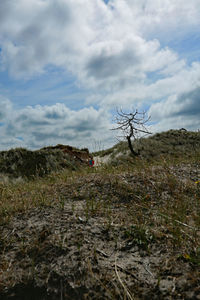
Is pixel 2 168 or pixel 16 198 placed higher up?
pixel 2 168

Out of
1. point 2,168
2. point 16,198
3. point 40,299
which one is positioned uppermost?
point 2,168

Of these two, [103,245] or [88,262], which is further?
[103,245]

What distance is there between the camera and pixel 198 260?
7.16 feet

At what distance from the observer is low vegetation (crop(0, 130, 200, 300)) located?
2084mm

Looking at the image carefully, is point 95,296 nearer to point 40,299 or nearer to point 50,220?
point 40,299

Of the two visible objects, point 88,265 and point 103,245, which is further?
point 103,245

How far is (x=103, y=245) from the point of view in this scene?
2.52 metres

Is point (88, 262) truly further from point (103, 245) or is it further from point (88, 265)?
point (103, 245)

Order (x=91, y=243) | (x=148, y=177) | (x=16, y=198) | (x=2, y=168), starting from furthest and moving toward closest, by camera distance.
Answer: (x=2, y=168) → (x=148, y=177) → (x=16, y=198) → (x=91, y=243)

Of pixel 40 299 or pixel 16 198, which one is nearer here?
pixel 40 299

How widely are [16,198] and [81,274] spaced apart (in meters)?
2.26

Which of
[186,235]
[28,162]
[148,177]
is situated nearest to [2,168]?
[28,162]

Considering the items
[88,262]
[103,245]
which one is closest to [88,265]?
[88,262]

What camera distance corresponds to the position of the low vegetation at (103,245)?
2.08 metres
